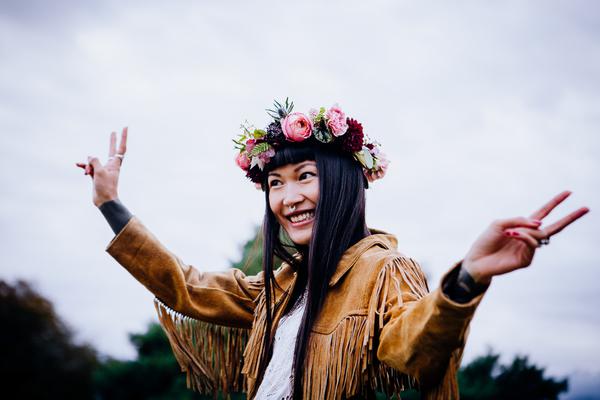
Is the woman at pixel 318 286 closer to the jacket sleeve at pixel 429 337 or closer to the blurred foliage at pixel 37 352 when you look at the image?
the jacket sleeve at pixel 429 337

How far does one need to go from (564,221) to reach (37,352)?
871 inches

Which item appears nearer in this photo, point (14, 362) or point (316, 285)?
point (316, 285)

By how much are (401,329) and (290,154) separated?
1.10 metres

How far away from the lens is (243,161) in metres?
2.90

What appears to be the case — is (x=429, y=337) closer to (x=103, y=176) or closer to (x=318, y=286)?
(x=318, y=286)

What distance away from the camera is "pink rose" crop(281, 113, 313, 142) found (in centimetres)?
264

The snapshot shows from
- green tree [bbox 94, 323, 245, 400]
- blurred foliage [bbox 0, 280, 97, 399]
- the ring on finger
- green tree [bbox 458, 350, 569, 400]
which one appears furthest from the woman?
blurred foliage [bbox 0, 280, 97, 399]

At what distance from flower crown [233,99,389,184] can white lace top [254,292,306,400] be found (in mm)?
718

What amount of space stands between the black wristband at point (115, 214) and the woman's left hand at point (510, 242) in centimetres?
157

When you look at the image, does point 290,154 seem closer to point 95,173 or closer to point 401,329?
point 95,173

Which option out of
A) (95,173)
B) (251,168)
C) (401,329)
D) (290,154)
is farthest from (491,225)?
(95,173)

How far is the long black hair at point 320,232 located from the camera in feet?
7.79

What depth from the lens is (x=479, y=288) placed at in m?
1.65

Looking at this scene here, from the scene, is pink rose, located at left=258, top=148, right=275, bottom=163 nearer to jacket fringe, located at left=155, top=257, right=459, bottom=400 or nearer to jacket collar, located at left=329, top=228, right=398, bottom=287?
jacket collar, located at left=329, top=228, right=398, bottom=287
